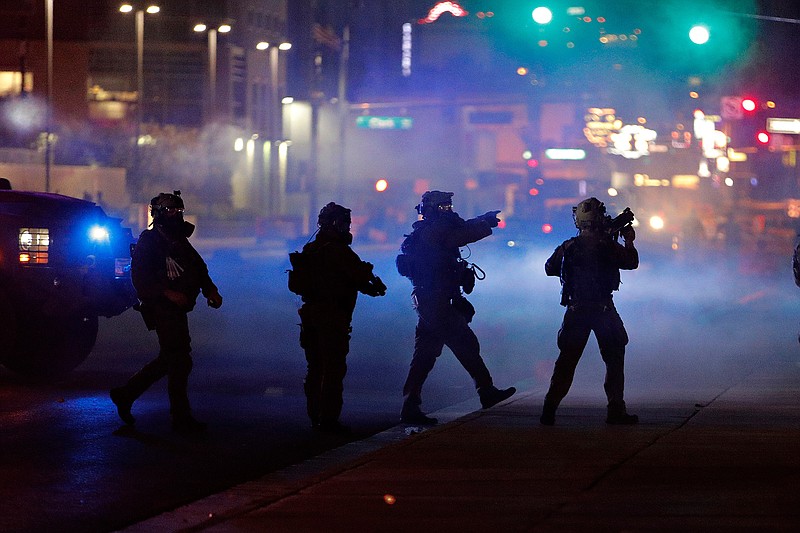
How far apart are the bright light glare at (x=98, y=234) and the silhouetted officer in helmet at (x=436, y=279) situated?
364cm

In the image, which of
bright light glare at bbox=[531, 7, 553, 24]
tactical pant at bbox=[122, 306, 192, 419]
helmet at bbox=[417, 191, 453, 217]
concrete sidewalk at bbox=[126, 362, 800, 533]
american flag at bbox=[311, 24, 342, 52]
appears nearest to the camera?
concrete sidewalk at bbox=[126, 362, 800, 533]

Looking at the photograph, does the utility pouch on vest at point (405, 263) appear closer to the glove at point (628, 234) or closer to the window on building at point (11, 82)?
the glove at point (628, 234)

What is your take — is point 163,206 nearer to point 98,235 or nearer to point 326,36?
point 98,235

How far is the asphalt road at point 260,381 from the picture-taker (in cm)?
830

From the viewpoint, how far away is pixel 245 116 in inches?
2808

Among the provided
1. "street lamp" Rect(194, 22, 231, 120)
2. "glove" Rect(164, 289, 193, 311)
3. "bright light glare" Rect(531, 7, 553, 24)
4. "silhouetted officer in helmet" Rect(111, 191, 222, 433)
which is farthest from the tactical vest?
"street lamp" Rect(194, 22, 231, 120)

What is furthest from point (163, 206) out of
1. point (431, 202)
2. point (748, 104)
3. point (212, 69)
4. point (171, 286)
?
point (212, 69)

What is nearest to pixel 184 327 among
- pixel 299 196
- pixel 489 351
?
pixel 489 351

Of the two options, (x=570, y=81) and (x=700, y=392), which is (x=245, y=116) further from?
(x=700, y=392)

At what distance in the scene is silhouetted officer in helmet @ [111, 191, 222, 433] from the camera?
9977 mm

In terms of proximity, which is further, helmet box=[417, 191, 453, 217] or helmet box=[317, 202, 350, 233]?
helmet box=[417, 191, 453, 217]

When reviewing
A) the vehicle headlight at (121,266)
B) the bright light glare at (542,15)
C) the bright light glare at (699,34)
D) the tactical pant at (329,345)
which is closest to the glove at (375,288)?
the tactical pant at (329,345)

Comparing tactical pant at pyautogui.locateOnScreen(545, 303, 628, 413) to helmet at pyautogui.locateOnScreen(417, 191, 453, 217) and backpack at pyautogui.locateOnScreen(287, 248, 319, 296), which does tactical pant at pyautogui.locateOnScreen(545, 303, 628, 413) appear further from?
backpack at pyautogui.locateOnScreen(287, 248, 319, 296)

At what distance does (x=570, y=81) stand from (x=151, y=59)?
3361cm
